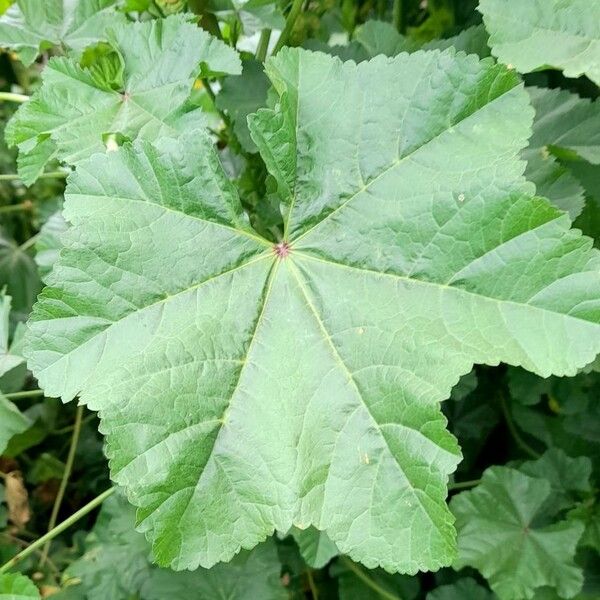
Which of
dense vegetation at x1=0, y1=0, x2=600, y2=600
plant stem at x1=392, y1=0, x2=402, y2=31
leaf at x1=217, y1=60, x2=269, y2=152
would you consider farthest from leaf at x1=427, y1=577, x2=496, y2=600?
plant stem at x1=392, y1=0, x2=402, y2=31

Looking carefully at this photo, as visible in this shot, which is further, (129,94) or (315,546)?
(315,546)

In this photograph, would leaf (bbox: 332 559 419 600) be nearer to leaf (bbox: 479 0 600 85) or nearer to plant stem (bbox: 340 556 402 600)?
plant stem (bbox: 340 556 402 600)

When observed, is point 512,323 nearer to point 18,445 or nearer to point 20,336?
point 20,336

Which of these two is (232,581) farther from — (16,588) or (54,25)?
(54,25)

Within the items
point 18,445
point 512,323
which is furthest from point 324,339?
point 18,445

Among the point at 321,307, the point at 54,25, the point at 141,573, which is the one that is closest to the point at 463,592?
the point at 141,573

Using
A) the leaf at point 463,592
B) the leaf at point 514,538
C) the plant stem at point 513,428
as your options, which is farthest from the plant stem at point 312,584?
the plant stem at point 513,428

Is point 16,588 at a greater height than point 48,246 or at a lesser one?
lesser
